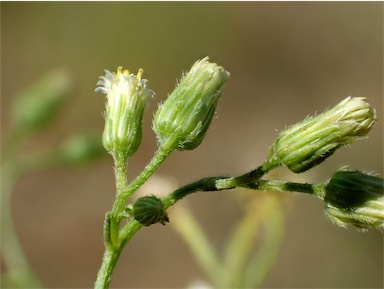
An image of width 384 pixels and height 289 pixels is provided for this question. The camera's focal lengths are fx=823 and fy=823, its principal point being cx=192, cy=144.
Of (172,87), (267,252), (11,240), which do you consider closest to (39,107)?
(11,240)

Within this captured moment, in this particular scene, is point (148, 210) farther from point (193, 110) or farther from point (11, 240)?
point (11, 240)

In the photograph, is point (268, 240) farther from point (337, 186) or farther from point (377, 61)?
point (377, 61)

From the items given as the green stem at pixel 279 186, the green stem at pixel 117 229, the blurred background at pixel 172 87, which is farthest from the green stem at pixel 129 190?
the blurred background at pixel 172 87

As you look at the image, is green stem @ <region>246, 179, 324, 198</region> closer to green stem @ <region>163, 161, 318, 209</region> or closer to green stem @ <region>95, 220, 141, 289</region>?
green stem @ <region>163, 161, 318, 209</region>

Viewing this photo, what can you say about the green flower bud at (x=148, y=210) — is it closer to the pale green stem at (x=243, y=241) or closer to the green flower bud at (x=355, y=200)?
the green flower bud at (x=355, y=200)

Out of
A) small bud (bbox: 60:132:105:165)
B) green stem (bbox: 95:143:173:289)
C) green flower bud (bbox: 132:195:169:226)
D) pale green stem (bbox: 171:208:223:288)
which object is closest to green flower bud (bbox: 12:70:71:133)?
small bud (bbox: 60:132:105:165)

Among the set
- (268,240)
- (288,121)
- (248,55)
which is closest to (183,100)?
(268,240)
